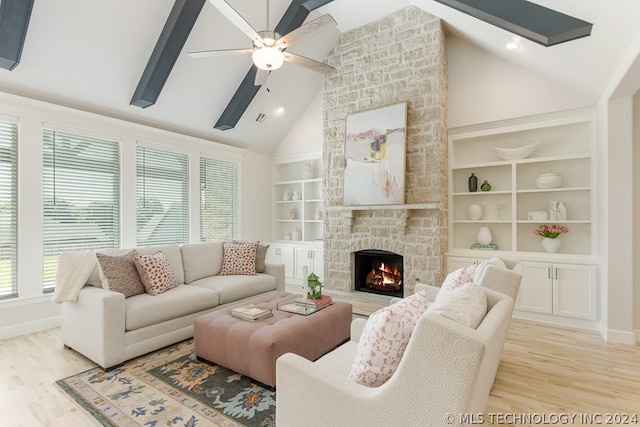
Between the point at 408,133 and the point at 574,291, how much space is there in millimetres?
Answer: 2741

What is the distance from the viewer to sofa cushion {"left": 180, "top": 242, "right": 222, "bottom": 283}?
398cm

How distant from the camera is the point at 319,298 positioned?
3.07 m

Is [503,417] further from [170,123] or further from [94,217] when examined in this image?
[170,123]

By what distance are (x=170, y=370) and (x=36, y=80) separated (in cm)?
337

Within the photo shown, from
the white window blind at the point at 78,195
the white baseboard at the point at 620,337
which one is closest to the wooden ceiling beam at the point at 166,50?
the white window blind at the point at 78,195

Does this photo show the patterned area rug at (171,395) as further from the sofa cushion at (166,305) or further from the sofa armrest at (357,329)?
the sofa armrest at (357,329)

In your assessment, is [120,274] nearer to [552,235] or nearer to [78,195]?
[78,195]

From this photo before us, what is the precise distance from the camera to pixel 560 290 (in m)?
3.76

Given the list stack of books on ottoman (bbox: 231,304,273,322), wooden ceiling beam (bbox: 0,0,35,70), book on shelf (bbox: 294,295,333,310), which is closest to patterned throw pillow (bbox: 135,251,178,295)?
stack of books on ottoman (bbox: 231,304,273,322)

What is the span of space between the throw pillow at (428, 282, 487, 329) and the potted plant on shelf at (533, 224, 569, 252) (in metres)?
3.01

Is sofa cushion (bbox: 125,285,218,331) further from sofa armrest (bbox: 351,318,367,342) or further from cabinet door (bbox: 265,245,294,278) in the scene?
cabinet door (bbox: 265,245,294,278)

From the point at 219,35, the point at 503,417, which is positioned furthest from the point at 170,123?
the point at 503,417

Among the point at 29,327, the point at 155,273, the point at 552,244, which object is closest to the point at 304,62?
the point at 155,273

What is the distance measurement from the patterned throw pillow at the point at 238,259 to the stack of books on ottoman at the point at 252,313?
140cm
